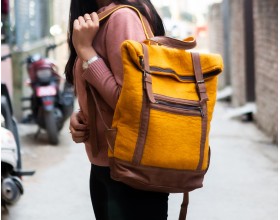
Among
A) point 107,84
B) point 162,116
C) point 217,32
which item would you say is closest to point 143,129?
point 162,116

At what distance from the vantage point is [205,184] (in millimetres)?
6008

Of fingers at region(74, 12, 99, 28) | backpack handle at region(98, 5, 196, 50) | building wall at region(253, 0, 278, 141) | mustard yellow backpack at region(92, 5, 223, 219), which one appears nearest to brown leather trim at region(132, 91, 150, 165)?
mustard yellow backpack at region(92, 5, 223, 219)

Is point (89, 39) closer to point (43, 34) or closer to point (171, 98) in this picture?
point (171, 98)

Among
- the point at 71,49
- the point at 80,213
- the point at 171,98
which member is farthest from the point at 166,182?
the point at 80,213

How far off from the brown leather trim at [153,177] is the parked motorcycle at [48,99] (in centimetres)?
571

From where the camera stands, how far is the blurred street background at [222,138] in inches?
206

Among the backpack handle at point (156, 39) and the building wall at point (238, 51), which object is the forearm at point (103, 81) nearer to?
the backpack handle at point (156, 39)

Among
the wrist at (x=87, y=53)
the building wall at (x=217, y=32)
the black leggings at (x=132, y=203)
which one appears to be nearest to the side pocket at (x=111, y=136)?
the black leggings at (x=132, y=203)

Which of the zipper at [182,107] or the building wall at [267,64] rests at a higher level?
the zipper at [182,107]

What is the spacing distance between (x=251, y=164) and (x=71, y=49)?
466cm

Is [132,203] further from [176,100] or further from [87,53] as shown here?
[87,53]

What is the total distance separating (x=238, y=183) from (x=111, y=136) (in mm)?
4028

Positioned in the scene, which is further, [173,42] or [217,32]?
[217,32]

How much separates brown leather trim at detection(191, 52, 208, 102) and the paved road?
2.74 meters
